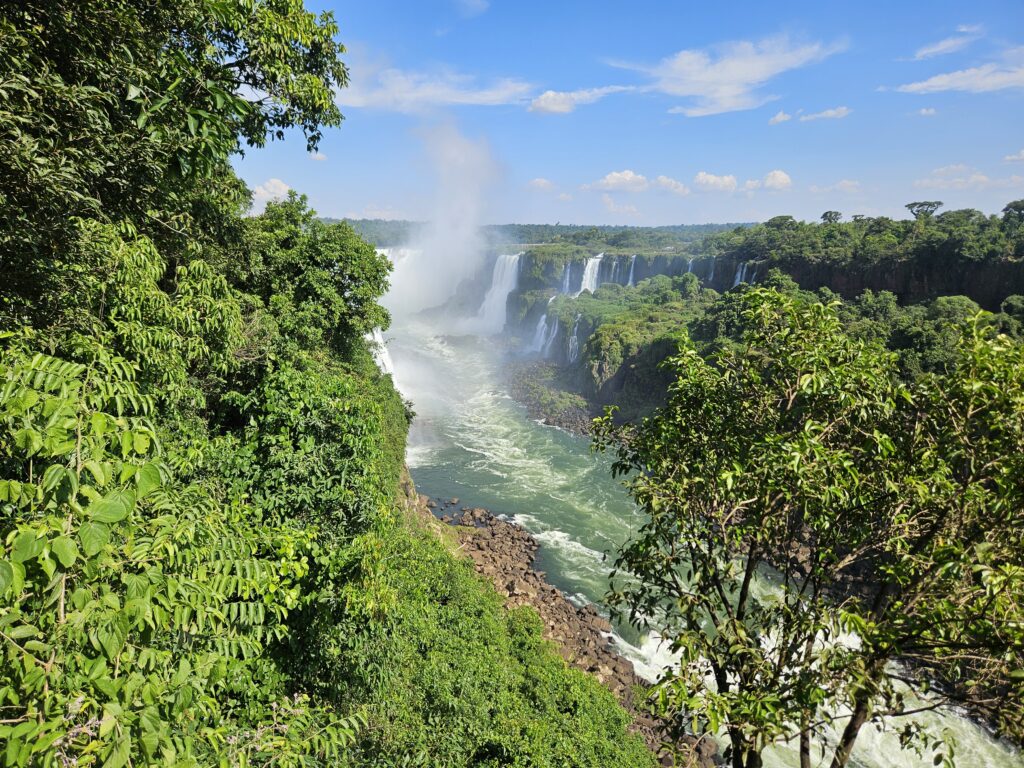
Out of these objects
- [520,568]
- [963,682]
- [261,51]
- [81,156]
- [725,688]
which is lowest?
[520,568]

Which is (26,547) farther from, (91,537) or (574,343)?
(574,343)

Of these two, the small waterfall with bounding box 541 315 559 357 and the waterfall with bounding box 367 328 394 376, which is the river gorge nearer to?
the waterfall with bounding box 367 328 394 376

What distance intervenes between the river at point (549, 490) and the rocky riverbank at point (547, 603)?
2.40 ft

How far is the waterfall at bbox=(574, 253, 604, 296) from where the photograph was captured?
80.2 meters

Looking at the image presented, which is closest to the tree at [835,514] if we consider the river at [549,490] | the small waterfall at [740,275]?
the river at [549,490]

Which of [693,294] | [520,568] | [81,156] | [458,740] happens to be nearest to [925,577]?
[81,156]

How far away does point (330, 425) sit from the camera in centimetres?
810

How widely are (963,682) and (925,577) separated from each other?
0.70 meters

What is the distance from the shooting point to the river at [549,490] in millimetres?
14016

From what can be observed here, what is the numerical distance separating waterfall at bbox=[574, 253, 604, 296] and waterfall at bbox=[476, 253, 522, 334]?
1083 cm

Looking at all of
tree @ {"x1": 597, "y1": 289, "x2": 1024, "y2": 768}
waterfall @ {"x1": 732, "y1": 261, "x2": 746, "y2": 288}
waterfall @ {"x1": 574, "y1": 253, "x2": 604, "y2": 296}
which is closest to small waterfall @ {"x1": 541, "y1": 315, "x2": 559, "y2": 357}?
waterfall @ {"x1": 574, "y1": 253, "x2": 604, "y2": 296}

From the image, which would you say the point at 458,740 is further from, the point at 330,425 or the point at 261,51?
the point at 261,51

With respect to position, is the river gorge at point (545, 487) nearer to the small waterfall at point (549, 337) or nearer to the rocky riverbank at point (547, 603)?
the rocky riverbank at point (547, 603)

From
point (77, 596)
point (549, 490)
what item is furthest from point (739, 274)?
point (77, 596)
